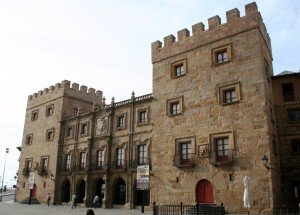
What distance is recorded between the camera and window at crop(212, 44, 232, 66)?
22.0 meters

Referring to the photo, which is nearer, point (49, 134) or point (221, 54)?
point (221, 54)

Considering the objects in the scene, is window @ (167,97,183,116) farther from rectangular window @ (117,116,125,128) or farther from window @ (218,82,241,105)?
rectangular window @ (117,116,125,128)

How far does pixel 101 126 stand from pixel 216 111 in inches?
549

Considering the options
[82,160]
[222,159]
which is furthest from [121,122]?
[222,159]

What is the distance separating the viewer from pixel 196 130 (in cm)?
2212

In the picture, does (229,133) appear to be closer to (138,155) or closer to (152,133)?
(152,133)

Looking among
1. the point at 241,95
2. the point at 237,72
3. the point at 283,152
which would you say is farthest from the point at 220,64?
the point at 283,152

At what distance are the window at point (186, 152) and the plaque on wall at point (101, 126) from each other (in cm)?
1072

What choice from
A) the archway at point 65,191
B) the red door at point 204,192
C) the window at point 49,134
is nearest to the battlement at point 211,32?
the red door at point 204,192

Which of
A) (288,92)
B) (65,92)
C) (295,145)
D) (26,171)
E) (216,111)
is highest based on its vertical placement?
(65,92)

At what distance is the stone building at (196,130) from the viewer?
19.6 meters

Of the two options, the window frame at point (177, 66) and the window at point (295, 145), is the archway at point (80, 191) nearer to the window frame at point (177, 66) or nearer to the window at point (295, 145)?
the window frame at point (177, 66)

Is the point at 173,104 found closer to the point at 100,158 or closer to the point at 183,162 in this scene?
the point at 183,162

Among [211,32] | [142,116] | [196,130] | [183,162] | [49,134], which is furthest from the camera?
[49,134]
